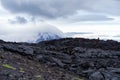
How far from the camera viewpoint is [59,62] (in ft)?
83.6

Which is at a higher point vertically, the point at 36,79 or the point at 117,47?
the point at 117,47

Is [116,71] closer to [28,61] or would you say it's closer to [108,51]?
[108,51]

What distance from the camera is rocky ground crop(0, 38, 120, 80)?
21064 mm

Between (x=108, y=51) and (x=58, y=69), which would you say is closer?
(x=58, y=69)

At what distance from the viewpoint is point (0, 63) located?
21047 millimetres

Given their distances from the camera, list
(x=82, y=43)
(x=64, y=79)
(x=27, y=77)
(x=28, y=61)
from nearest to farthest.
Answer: (x=27, y=77) → (x=64, y=79) → (x=28, y=61) → (x=82, y=43)

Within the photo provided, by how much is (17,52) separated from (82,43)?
865 cm

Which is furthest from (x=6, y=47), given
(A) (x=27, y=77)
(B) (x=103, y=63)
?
(B) (x=103, y=63)

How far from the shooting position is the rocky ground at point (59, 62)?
21064 millimetres

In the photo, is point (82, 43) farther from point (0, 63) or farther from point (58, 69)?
point (0, 63)

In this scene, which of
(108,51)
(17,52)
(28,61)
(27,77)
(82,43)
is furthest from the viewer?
(82,43)

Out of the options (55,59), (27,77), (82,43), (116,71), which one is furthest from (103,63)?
(27,77)

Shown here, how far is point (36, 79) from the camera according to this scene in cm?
2023

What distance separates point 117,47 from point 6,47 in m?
11.0
